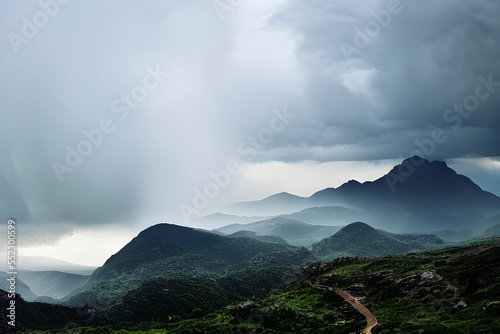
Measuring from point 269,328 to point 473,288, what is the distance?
47737 mm

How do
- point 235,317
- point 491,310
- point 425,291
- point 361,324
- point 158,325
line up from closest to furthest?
point 491,310
point 361,324
point 425,291
point 235,317
point 158,325

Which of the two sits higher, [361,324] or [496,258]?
[496,258]

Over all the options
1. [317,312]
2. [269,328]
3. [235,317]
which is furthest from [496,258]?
[235,317]

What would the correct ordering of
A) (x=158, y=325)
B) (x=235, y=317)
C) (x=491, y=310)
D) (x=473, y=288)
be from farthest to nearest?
1. (x=158, y=325)
2. (x=235, y=317)
3. (x=473, y=288)
4. (x=491, y=310)

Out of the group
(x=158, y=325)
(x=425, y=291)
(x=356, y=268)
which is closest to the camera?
(x=425, y=291)

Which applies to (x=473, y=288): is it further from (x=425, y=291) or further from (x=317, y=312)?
(x=317, y=312)

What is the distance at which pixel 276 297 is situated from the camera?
409 ft

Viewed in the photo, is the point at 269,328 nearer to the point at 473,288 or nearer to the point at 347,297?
the point at 347,297

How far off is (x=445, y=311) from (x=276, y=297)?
172ft

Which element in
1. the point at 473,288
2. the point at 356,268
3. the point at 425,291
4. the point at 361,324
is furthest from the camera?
the point at 356,268

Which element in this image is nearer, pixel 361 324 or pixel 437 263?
pixel 361 324

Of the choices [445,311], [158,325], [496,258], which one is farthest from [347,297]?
[158,325]

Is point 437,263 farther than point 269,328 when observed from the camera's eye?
Yes

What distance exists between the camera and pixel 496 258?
10350 centimetres
